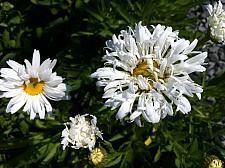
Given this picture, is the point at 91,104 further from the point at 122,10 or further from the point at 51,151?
the point at 122,10

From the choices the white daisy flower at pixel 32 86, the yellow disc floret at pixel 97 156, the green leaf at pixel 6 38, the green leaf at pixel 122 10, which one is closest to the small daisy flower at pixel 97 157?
the yellow disc floret at pixel 97 156

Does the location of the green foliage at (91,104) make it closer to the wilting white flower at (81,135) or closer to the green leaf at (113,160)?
the green leaf at (113,160)

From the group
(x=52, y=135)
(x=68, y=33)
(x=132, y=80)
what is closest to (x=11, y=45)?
(x=68, y=33)

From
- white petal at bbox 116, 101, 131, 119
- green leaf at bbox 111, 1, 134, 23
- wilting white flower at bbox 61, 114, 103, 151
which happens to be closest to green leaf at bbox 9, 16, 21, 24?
green leaf at bbox 111, 1, 134, 23

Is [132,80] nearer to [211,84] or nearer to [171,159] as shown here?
[211,84]

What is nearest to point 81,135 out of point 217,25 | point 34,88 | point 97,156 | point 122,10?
point 97,156

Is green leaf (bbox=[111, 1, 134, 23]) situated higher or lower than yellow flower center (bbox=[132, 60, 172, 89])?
higher

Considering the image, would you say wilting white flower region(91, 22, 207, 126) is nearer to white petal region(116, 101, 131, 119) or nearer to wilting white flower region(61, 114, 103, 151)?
white petal region(116, 101, 131, 119)
